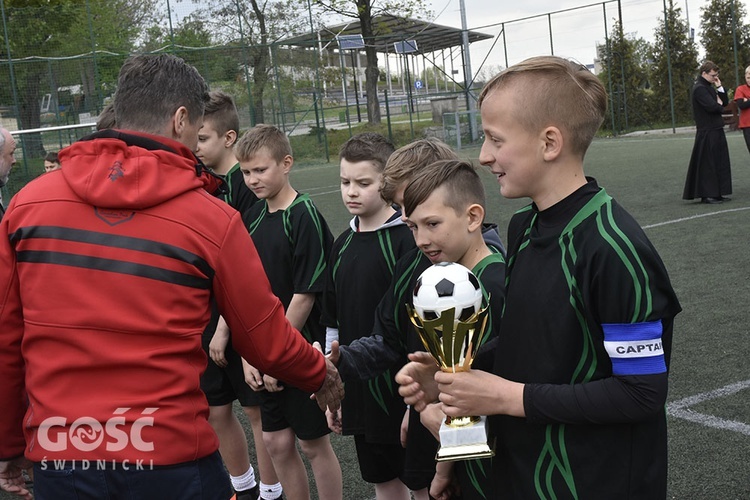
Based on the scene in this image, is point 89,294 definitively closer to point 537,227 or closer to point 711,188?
point 537,227

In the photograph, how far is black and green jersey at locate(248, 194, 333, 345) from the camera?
3781mm

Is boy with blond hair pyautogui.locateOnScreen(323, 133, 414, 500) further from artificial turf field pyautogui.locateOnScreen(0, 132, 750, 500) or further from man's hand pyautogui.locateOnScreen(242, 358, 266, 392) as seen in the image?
artificial turf field pyautogui.locateOnScreen(0, 132, 750, 500)

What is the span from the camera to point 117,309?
2.14 meters

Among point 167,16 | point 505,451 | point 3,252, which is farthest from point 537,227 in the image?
point 167,16

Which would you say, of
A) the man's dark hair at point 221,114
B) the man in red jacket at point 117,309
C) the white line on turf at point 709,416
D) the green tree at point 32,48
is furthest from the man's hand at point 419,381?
the green tree at point 32,48

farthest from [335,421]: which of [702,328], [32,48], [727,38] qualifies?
[727,38]

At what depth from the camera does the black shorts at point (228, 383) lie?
412 centimetres

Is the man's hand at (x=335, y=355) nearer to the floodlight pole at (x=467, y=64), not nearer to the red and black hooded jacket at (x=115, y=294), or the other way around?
the red and black hooded jacket at (x=115, y=294)

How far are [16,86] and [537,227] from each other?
75.4 feet

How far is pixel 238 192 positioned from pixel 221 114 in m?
0.42

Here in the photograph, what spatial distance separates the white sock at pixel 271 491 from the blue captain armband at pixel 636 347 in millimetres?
2792

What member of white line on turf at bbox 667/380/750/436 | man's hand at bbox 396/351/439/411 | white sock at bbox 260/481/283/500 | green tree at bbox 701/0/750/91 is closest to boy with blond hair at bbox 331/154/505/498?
man's hand at bbox 396/351/439/411

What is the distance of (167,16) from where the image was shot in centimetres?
2573

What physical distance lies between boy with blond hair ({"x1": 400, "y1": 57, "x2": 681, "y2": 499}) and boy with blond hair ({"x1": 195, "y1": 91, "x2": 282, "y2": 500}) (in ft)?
7.39
